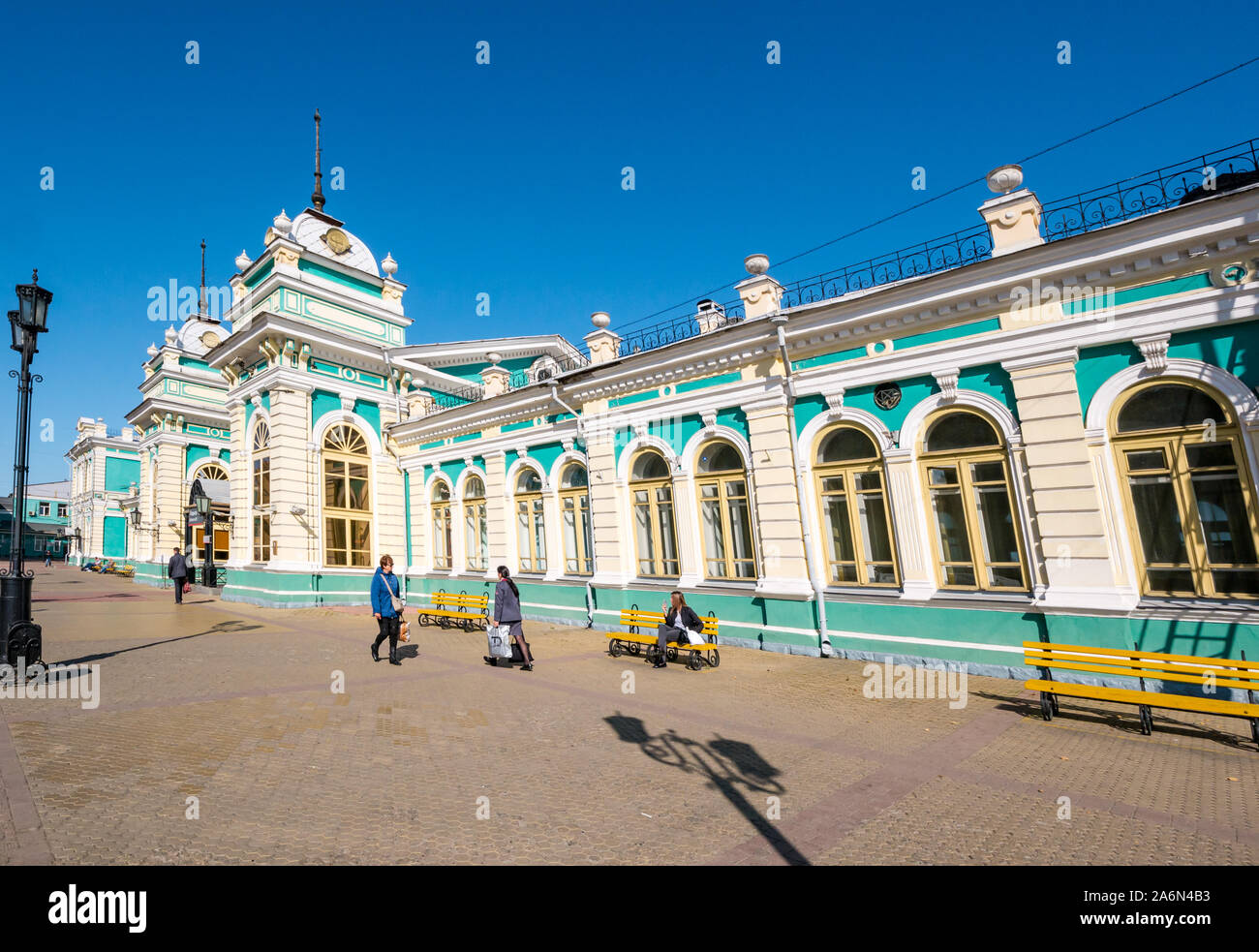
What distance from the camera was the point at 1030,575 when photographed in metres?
8.06

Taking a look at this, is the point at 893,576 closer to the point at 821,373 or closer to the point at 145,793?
the point at 821,373

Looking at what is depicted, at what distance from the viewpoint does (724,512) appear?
11258 millimetres

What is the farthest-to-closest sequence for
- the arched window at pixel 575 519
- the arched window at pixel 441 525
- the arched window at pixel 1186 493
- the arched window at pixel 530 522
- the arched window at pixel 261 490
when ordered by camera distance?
the arched window at pixel 261 490
the arched window at pixel 441 525
the arched window at pixel 530 522
the arched window at pixel 575 519
the arched window at pixel 1186 493

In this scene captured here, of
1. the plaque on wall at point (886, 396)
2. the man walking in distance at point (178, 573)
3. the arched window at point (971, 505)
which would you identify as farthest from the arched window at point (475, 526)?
the arched window at point (971, 505)

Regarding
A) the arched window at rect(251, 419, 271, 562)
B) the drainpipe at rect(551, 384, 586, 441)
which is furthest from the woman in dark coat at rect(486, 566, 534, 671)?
the arched window at rect(251, 419, 271, 562)

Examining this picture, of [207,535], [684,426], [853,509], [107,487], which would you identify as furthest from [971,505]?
[107,487]

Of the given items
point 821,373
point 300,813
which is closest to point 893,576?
point 821,373

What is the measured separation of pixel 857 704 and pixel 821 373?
5.27 meters

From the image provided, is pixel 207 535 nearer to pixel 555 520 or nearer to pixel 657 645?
pixel 555 520

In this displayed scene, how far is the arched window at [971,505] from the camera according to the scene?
8398 mm

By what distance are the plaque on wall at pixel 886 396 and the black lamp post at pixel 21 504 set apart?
473 inches

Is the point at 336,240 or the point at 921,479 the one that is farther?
the point at 336,240

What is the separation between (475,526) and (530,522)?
2306mm

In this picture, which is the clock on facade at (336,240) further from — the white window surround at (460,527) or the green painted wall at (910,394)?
the green painted wall at (910,394)
